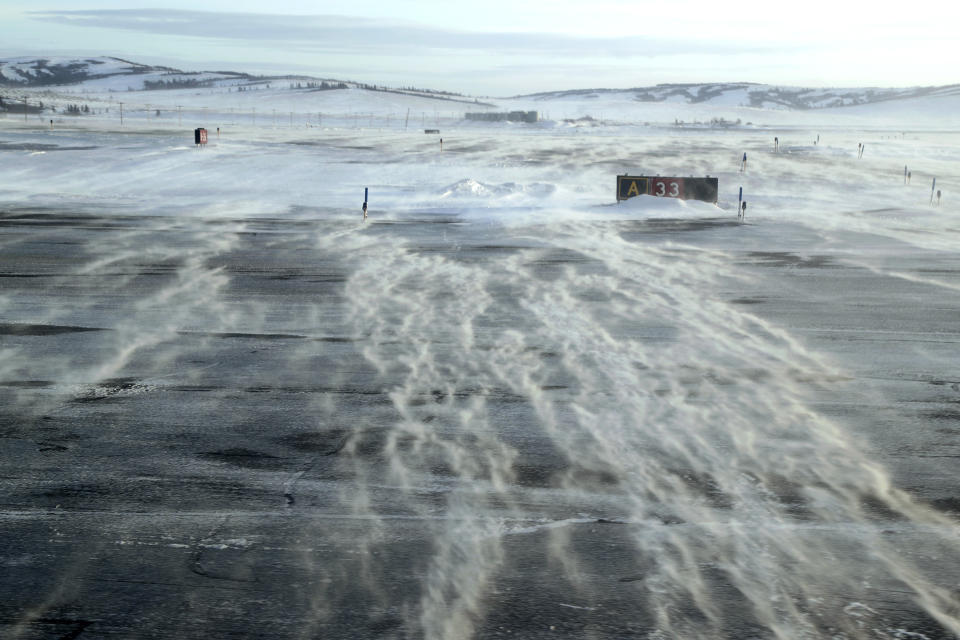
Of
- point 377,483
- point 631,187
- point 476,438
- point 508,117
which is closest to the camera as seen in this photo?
point 377,483

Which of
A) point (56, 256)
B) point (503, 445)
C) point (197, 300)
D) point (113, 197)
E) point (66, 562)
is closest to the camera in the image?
point (66, 562)

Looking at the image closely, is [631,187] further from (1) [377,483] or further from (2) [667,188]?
(1) [377,483]

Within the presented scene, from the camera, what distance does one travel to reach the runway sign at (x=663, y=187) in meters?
27.2

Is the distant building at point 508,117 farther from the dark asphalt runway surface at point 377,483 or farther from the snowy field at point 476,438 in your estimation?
the dark asphalt runway surface at point 377,483

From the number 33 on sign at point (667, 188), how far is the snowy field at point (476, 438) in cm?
769

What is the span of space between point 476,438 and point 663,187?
21299mm

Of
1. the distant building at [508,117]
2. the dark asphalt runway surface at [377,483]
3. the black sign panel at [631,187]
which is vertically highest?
the distant building at [508,117]

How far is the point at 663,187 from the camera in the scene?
27.3 meters

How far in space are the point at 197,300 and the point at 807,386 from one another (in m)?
8.76

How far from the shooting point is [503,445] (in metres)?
7.34

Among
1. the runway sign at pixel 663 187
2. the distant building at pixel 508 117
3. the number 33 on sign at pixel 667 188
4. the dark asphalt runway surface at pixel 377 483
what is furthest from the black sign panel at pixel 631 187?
the distant building at pixel 508 117

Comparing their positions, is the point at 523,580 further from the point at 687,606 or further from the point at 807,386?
the point at 807,386

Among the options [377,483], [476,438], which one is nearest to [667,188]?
[476,438]

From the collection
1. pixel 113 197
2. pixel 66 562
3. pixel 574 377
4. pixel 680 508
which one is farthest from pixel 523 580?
pixel 113 197
